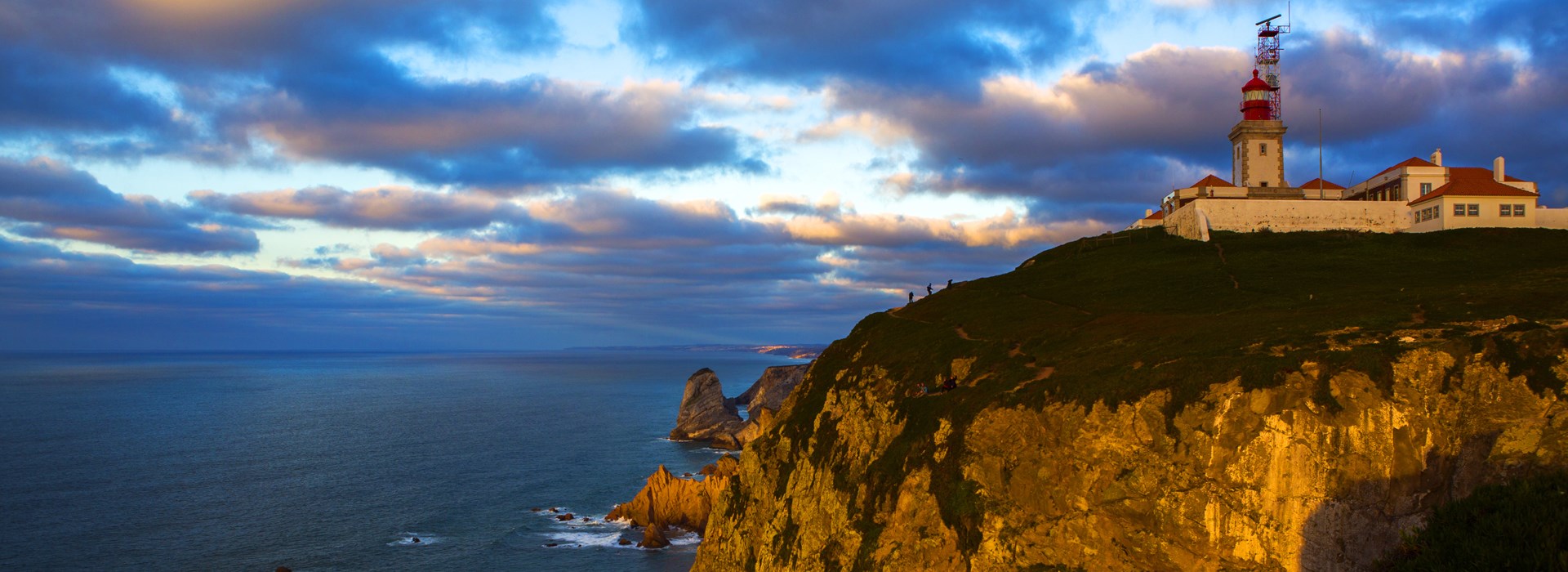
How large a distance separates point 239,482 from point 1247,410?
104 metres

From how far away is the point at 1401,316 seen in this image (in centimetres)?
3744

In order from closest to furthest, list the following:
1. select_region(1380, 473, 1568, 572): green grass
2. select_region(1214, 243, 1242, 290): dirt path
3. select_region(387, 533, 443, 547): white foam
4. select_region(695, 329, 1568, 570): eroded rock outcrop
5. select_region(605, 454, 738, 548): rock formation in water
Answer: select_region(1380, 473, 1568, 572): green grass, select_region(695, 329, 1568, 570): eroded rock outcrop, select_region(1214, 243, 1242, 290): dirt path, select_region(387, 533, 443, 547): white foam, select_region(605, 454, 738, 548): rock formation in water

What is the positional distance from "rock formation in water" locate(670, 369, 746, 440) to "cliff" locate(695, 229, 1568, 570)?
7997 centimetres

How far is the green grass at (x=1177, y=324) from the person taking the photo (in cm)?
3466

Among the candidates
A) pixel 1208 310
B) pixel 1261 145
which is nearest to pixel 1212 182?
pixel 1261 145

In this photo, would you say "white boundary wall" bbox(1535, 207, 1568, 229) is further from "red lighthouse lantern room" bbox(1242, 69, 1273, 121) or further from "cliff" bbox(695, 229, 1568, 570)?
"red lighthouse lantern room" bbox(1242, 69, 1273, 121)

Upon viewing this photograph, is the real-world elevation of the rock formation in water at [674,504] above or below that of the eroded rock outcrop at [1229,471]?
below

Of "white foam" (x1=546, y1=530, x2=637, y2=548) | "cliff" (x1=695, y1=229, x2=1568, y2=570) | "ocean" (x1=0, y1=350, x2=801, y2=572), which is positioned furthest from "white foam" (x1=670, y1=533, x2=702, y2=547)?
"cliff" (x1=695, y1=229, x2=1568, y2=570)

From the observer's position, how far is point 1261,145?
8375 cm

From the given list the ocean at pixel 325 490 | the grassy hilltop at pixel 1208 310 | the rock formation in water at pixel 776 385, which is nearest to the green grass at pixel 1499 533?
the grassy hilltop at pixel 1208 310

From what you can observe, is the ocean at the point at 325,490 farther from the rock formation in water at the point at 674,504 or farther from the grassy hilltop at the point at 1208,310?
the grassy hilltop at the point at 1208,310

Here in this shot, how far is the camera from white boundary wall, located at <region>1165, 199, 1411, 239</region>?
70.2 meters

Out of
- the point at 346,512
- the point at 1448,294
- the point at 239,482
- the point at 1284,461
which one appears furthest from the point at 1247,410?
the point at 239,482

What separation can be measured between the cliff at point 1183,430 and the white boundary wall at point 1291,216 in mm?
14583
